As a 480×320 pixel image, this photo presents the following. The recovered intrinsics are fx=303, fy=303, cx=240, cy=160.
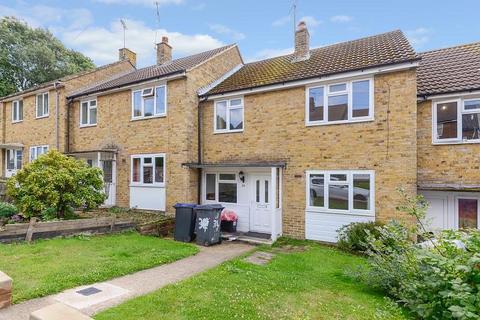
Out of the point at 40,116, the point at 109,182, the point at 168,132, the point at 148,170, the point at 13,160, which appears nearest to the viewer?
the point at 168,132

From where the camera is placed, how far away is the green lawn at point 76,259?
5426 millimetres

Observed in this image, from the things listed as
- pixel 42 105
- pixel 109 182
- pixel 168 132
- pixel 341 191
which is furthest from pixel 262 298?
pixel 42 105

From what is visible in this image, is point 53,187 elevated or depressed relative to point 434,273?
elevated

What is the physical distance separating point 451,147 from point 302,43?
6961mm

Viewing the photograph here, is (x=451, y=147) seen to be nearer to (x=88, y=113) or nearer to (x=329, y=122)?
(x=329, y=122)

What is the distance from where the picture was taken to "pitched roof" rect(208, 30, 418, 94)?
Result: 941 centimetres

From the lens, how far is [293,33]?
44.2 ft

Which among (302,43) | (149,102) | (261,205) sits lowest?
(261,205)

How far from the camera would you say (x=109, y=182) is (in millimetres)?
13883

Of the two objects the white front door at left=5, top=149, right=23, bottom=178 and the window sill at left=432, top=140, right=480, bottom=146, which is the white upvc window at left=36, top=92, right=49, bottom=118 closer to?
the white front door at left=5, top=149, right=23, bottom=178

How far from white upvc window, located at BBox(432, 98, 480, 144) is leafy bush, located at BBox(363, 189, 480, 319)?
5.26 m

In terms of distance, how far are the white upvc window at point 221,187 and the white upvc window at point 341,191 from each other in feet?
9.73

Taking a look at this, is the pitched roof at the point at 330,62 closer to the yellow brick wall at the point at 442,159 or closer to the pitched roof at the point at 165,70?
the pitched roof at the point at 165,70

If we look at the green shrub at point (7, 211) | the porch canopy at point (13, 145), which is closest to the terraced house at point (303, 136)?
the green shrub at point (7, 211)
